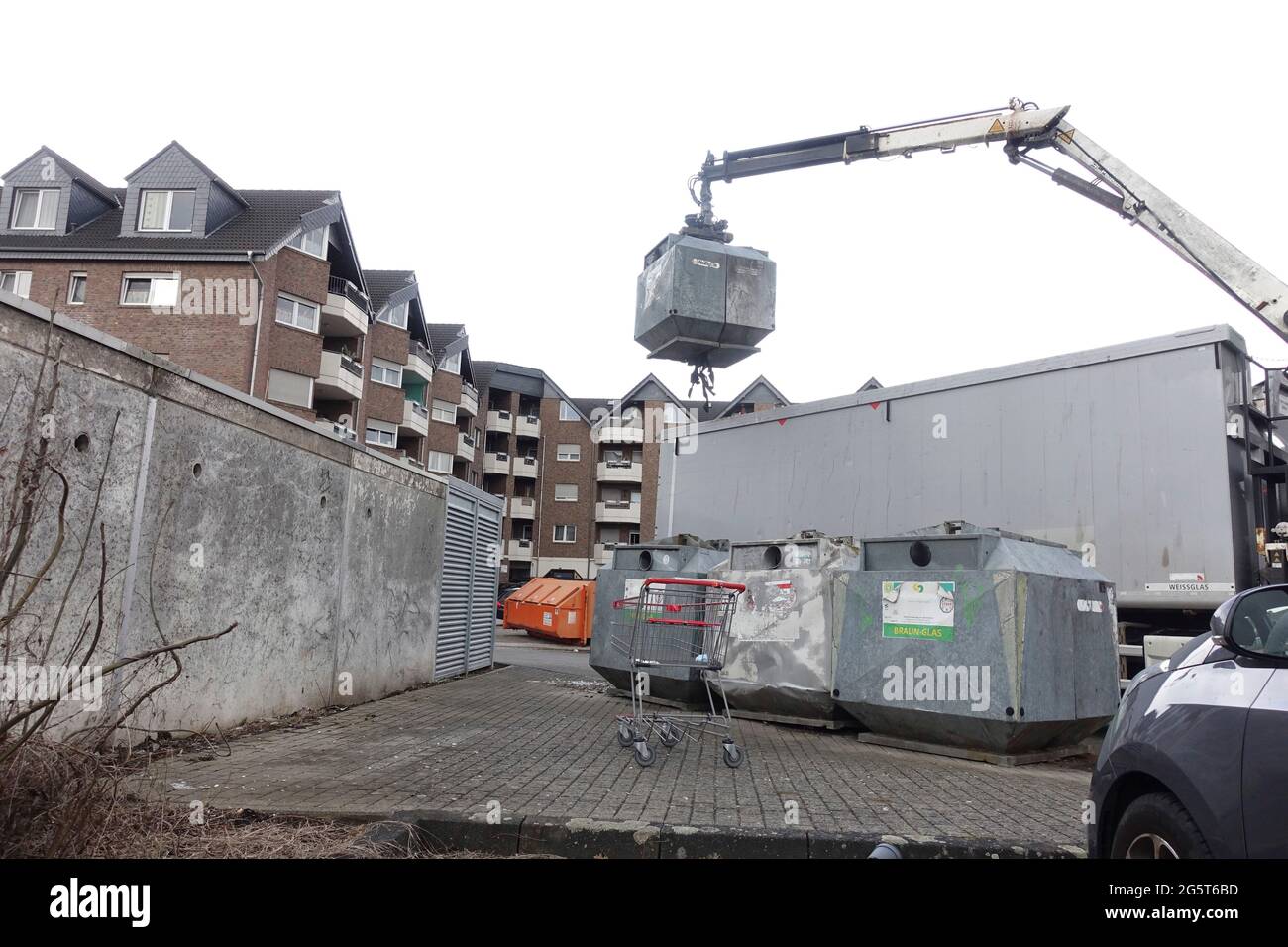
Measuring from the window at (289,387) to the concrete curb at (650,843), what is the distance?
2695 centimetres

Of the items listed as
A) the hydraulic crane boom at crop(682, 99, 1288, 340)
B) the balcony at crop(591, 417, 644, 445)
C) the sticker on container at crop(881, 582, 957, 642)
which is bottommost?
the sticker on container at crop(881, 582, 957, 642)

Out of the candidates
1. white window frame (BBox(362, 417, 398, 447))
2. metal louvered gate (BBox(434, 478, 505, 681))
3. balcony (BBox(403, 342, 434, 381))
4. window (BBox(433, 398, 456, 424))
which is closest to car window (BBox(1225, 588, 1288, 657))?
metal louvered gate (BBox(434, 478, 505, 681))

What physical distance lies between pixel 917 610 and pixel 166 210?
1187 inches

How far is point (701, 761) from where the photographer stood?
6520mm

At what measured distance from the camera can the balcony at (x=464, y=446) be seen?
46.3 meters

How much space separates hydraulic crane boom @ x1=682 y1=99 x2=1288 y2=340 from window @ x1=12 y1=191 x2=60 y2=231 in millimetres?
28012

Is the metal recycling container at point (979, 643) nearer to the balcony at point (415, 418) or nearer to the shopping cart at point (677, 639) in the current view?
the shopping cart at point (677, 639)

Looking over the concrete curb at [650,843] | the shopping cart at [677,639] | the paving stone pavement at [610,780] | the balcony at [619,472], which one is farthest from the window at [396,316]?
the concrete curb at [650,843]

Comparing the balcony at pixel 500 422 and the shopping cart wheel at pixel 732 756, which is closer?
the shopping cart wheel at pixel 732 756

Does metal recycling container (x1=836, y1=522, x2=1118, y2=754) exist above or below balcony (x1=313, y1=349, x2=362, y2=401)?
below

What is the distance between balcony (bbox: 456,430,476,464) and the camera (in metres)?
46.3

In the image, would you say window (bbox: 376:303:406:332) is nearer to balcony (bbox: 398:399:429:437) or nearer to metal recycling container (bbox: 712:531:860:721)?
balcony (bbox: 398:399:429:437)

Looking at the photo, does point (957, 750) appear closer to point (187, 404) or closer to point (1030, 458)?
point (1030, 458)
